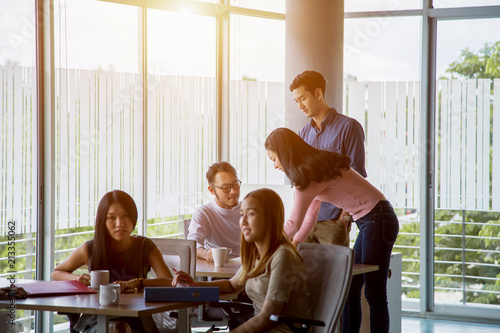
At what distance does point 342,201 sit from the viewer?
11.8 ft

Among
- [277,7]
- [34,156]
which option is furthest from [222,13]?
[34,156]

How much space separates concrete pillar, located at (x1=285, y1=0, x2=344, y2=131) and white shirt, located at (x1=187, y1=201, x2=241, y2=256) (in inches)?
55.2

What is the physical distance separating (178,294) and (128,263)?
0.67 meters

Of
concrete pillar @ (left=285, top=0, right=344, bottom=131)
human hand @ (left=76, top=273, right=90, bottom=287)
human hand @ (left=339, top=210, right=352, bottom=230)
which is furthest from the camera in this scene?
concrete pillar @ (left=285, top=0, right=344, bottom=131)

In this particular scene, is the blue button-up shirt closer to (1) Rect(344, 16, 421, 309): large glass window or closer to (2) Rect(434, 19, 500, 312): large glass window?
(1) Rect(344, 16, 421, 309): large glass window

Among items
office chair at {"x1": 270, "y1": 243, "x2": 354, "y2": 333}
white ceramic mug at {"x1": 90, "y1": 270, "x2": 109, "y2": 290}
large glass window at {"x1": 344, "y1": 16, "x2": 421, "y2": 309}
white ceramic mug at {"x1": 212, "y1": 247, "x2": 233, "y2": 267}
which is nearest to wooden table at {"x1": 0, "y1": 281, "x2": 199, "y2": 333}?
white ceramic mug at {"x1": 90, "y1": 270, "x2": 109, "y2": 290}

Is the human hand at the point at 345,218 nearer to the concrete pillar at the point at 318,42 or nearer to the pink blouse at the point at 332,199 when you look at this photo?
the pink blouse at the point at 332,199

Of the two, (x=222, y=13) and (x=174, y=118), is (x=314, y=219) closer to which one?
(x=174, y=118)

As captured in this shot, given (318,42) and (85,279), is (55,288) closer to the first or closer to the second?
(85,279)

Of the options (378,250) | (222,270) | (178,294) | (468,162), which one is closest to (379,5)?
(468,162)

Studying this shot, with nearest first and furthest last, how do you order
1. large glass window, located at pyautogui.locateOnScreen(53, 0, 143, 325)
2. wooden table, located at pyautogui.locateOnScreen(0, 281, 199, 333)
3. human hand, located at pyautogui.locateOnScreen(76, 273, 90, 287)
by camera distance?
wooden table, located at pyautogui.locateOnScreen(0, 281, 199, 333) < human hand, located at pyautogui.locateOnScreen(76, 273, 90, 287) < large glass window, located at pyautogui.locateOnScreen(53, 0, 143, 325)

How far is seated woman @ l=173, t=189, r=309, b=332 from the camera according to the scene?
8.81ft

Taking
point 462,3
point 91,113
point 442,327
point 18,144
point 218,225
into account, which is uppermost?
point 462,3

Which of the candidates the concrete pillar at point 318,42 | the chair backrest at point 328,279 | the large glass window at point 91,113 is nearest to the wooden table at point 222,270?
the chair backrest at point 328,279
